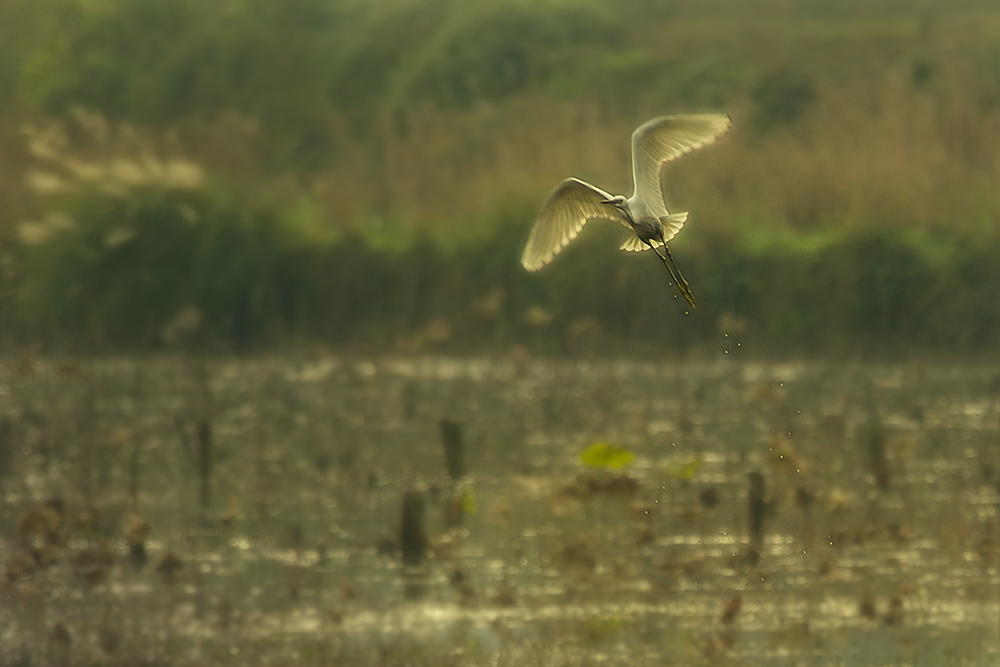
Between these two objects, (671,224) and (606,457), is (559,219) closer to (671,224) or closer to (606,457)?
(671,224)

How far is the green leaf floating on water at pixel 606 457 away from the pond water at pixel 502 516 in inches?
2.5

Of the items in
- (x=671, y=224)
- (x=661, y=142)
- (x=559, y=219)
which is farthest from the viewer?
(x=559, y=219)

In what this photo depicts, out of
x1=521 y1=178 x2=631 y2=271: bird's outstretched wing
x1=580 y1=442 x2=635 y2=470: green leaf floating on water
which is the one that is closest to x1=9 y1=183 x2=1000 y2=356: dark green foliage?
x1=580 y1=442 x2=635 y2=470: green leaf floating on water

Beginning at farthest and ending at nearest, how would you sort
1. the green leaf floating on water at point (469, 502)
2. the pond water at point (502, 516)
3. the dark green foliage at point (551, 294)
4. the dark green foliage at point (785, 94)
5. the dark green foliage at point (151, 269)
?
the dark green foliage at point (785, 94)
the dark green foliage at point (551, 294)
the dark green foliage at point (151, 269)
the green leaf floating on water at point (469, 502)
the pond water at point (502, 516)

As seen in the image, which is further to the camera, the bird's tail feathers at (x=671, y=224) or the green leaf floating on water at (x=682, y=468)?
the green leaf floating on water at (x=682, y=468)

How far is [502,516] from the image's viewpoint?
6.52 metres

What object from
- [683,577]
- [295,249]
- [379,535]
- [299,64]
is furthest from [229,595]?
[299,64]

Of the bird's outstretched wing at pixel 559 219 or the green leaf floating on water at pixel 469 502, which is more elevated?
the bird's outstretched wing at pixel 559 219

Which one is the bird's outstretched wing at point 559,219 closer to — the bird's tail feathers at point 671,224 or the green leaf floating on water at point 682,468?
the bird's tail feathers at point 671,224

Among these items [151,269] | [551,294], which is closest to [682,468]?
[551,294]

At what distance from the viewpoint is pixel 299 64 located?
1070 centimetres

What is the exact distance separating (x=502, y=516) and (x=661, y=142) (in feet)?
8.53

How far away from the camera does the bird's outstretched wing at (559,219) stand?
4.55 m

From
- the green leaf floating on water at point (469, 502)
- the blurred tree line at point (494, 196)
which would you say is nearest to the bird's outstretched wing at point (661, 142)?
the green leaf floating on water at point (469, 502)
